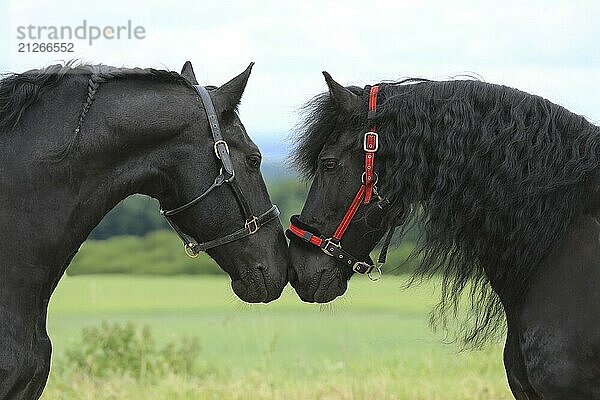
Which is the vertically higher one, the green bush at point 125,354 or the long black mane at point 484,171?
the long black mane at point 484,171

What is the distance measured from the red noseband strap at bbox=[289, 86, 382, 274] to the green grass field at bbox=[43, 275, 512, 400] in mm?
461

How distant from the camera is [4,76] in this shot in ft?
14.6

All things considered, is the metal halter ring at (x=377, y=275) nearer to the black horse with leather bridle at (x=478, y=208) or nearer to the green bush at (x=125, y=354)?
the black horse with leather bridle at (x=478, y=208)

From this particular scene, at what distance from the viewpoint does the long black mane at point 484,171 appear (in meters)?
4.52

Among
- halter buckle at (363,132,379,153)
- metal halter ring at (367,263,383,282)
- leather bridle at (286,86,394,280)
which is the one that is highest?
halter buckle at (363,132,379,153)

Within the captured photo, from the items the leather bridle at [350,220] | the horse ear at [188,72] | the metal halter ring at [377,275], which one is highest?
the horse ear at [188,72]

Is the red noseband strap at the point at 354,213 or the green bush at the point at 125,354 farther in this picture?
the green bush at the point at 125,354

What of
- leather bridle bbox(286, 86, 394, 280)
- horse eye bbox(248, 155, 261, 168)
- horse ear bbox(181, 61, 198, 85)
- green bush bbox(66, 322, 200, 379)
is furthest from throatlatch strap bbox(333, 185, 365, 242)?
green bush bbox(66, 322, 200, 379)

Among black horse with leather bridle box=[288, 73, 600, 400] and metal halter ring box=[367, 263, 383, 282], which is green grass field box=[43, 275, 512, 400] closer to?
metal halter ring box=[367, 263, 383, 282]

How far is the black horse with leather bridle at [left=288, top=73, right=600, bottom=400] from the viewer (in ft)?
14.3

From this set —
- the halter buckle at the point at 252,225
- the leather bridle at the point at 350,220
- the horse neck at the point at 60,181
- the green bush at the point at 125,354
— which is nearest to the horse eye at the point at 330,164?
the leather bridle at the point at 350,220

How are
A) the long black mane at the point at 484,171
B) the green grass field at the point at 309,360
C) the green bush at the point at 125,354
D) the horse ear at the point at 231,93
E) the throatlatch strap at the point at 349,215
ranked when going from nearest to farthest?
the long black mane at the point at 484,171
the horse ear at the point at 231,93
the throatlatch strap at the point at 349,215
the green grass field at the point at 309,360
the green bush at the point at 125,354

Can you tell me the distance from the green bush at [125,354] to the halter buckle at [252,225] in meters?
3.75

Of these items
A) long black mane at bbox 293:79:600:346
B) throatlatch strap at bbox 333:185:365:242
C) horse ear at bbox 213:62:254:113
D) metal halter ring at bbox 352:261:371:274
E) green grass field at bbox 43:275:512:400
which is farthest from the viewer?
green grass field at bbox 43:275:512:400
